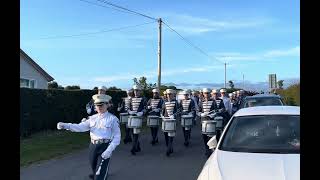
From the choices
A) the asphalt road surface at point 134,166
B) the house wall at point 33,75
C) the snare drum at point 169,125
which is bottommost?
the asphalt road surface at point 134,166

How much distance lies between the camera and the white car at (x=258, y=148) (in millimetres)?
5578

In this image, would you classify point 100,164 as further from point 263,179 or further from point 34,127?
point 34,127

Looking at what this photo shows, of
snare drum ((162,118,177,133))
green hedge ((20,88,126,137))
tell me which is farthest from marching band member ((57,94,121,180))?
green hedge ((20,88,126,137))

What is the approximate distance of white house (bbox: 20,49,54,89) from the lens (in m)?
36.3

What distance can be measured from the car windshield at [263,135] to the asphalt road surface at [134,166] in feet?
10.5

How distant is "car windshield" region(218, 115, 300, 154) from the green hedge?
11.7m

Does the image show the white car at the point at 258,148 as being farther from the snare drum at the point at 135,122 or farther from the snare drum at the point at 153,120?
the snare drum at the point at 153,120

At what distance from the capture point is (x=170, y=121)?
14367mm

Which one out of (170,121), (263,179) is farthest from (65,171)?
(263,179)

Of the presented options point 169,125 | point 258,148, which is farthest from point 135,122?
point 258,148

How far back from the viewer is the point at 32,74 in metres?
38.1

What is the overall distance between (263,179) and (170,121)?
29.6 feet

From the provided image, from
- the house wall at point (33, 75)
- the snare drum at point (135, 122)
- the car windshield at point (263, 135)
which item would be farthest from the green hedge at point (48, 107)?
the house wall at point (33, 75)

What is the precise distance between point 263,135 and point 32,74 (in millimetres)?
33051
